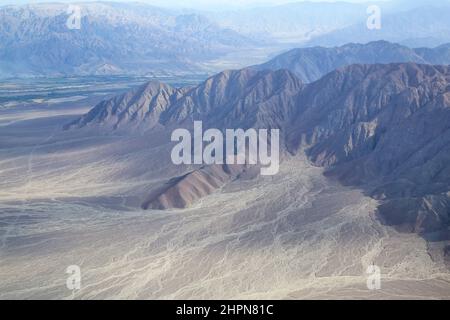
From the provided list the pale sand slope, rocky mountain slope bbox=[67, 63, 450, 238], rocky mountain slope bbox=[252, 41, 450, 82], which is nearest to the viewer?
the pale sand slope

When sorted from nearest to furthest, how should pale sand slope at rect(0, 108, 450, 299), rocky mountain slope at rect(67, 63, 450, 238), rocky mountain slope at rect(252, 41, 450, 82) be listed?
1. pale sand slope at rect(0, 108, 450, 299)
2. rocky mountain slope at rect(67, 63, 450, 238)
3. rocky mountain slope at rect(252, 41, 450, 82)

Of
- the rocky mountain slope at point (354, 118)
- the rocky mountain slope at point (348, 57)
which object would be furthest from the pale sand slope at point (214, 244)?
the rocky mountain slope at point (348, 57)

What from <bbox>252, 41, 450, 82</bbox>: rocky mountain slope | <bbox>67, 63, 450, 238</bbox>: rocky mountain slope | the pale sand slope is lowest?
the pale sand slope

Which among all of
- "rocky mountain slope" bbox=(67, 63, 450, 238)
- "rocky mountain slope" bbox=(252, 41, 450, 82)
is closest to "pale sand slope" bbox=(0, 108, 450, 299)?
"rocky mountain slope" bbox=(67, 63, 450, 238)

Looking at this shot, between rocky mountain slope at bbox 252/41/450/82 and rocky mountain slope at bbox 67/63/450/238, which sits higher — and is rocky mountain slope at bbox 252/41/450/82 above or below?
above

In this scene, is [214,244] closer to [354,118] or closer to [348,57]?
[354,118]

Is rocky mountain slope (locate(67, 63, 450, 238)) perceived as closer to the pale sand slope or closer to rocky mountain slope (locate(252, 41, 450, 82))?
the pale sand slope

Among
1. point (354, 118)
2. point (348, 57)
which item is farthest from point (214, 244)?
point (348, 57)

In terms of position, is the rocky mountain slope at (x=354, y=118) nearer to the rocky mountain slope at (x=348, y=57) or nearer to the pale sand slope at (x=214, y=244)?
the pale sand slope at (x=214, y=244)
